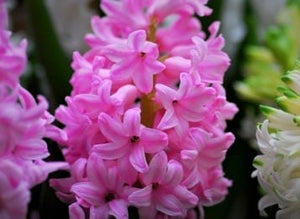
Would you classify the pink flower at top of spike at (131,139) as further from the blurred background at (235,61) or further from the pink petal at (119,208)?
the blurred background at (235,61)

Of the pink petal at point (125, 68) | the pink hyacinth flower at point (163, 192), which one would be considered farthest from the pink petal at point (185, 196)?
the pink petal at point (125, 68)

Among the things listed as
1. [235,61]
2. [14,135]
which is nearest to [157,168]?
[14,135]

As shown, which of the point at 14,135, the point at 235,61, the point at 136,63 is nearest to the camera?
the point at 14,135

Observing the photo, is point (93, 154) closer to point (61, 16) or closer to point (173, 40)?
point (173, 40)

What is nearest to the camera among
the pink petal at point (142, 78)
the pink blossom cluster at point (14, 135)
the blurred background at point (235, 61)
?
the pink blossom cluster at point (14, 135)

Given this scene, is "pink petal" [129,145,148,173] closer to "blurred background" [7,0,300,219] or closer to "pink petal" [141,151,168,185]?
"pink petal" [141,151,168,185]

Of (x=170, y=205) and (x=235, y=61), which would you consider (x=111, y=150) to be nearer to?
(x=170, y=205)
